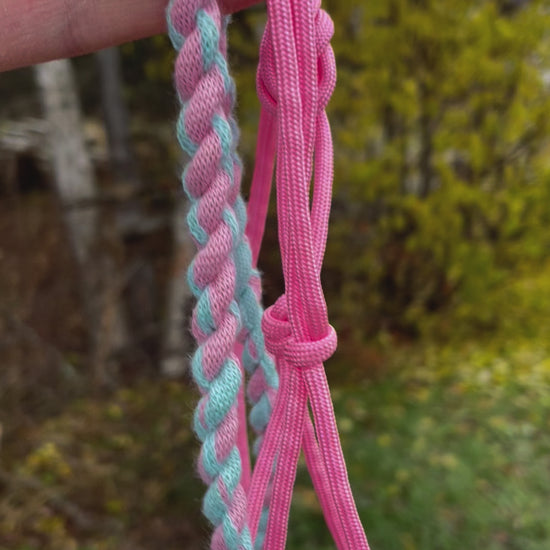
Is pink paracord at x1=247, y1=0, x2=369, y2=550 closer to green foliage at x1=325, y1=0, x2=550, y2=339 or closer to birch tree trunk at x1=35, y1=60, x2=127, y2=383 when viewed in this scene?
green foliage at x1=325, y1=0, x2=550, y2=339

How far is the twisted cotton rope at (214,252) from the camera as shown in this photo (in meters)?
0.39

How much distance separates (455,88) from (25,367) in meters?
1.89

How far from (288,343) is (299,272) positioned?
0.06 meters

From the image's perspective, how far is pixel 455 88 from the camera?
2.01 metres

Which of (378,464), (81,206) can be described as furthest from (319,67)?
(81,206)

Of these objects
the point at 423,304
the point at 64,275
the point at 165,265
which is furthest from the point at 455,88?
the point at 64,275

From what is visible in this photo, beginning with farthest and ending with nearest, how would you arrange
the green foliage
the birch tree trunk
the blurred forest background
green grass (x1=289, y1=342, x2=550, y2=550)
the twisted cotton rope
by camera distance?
the birch tree trunk → the green foliage → the blurred forest background → green grass (x1=289, y1=342, x2=550, y2=550) → the twisted cotton rope

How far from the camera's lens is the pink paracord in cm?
40

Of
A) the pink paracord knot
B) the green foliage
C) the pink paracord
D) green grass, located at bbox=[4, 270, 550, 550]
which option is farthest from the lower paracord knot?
the green foliage

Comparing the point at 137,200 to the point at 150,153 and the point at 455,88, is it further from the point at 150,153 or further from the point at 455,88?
the point at 455,88

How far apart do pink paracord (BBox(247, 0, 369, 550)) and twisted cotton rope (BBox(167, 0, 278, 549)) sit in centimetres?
4

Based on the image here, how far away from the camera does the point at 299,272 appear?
0.41 metres

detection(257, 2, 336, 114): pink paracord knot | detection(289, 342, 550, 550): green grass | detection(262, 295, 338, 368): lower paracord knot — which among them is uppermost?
detection(257, 2, 336, 114): pink paracord knot

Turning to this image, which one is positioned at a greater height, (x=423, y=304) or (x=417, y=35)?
(x=417, y=35)
